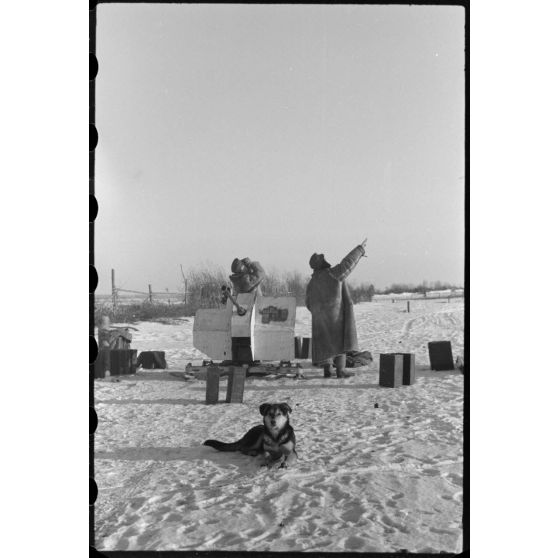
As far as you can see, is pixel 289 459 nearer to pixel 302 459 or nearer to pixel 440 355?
pixel 302 459

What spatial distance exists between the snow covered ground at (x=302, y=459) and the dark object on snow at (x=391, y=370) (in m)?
0.05

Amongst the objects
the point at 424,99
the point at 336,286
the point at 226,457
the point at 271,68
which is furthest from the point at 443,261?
the point at 226,457

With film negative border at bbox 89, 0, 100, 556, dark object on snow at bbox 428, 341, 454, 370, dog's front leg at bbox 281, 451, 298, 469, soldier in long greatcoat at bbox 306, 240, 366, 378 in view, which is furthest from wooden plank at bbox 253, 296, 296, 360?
film negative border at bbox 89, 0, 100, 556

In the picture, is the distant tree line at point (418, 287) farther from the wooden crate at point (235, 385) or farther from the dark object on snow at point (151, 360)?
the dark object on snow at point (151, 360)

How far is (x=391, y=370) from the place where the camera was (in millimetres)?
3434

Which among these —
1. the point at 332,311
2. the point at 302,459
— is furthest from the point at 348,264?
the point at 302,459

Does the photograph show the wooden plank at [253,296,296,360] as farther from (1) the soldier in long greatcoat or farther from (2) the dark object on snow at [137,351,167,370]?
(2) the dark object on snow at [137,351,167,370]

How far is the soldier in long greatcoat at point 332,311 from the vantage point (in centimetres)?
307

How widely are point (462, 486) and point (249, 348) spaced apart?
1373 millimetres

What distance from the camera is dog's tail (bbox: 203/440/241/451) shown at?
311 centimetres

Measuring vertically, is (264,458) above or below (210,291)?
below

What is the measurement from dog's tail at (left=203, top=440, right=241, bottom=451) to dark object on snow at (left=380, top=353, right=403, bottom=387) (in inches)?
34.5

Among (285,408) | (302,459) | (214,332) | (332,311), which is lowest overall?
(302,459)

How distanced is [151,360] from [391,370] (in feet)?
4.44
